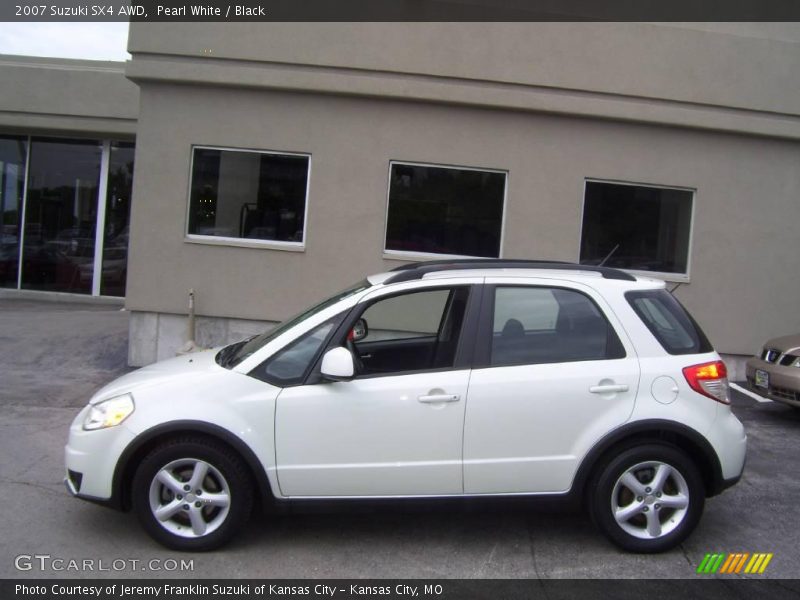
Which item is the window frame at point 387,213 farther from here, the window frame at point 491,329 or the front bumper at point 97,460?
the front bumper at point 97,460

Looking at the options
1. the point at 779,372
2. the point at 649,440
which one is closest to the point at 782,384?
the point at 779,372

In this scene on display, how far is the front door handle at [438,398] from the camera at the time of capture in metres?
4.22

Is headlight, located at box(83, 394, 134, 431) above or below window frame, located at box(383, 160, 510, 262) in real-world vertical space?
below

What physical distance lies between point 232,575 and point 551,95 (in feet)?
24.5

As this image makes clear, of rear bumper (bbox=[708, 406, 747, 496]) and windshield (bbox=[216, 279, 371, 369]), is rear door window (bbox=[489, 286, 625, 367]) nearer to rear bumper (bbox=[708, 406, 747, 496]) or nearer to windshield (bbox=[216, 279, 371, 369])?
rear bumper (bbox=[708, 406, 747, 496])

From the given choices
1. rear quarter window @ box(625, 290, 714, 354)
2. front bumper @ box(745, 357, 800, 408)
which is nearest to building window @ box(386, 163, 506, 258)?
front bumper @ box(745, 357, 800, 408)

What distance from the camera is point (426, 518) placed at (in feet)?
16.1

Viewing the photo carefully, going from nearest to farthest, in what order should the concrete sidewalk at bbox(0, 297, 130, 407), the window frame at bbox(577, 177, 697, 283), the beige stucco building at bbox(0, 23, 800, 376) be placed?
the concrete sidewalk at bbox(0, 297, 130, 407) < the beige stucco building at bbox(0, 23, 800, 376) < the window frame at bbox(577, 177, 697, 283)

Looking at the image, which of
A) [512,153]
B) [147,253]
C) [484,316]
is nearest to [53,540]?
[484,316]

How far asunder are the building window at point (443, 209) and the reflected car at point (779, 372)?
3522mm

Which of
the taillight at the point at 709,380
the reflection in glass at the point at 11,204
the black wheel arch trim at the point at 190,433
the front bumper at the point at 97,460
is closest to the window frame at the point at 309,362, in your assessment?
the black wheel arch trim at the point at 190,433

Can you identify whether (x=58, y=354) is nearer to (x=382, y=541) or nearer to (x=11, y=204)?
(x=382, y=541)

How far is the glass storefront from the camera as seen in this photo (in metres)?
14.8
